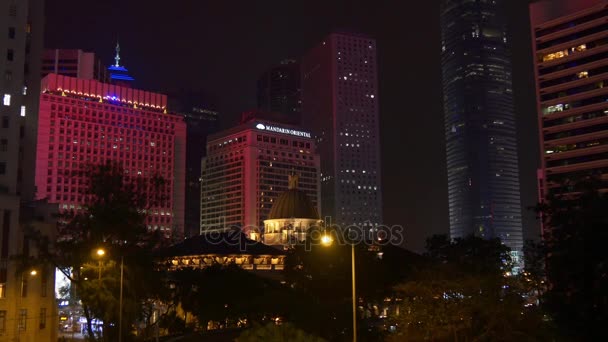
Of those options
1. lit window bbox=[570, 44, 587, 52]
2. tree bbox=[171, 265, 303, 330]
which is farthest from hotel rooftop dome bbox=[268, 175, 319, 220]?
tree bbox=[171, 265, 303, 330]

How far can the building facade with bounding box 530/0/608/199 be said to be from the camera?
512ft

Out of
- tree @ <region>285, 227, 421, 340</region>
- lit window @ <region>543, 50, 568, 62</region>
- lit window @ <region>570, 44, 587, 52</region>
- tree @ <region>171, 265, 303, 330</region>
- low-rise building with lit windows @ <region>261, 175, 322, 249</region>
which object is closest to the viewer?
tree @ <region>171, 265, 303, 330</region>

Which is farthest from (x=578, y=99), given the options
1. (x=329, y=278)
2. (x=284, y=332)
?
(x=284, y=332)

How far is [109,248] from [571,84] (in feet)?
415

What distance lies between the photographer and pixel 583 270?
5303 centimetres

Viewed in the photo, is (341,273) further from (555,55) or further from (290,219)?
(555,55)

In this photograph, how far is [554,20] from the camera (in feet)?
549

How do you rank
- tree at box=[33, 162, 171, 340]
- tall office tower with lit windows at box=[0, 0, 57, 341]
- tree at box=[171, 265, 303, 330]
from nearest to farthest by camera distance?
tree at box=[33, 162, 171, 340] < tall office tower with lit windows at box=[0, 0, 57, 341] < tree at box=[171, 265, 303, 330]

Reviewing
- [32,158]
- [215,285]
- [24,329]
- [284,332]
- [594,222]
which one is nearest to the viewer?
[284,332]

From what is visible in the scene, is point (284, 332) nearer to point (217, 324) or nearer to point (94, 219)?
point (94, 219)

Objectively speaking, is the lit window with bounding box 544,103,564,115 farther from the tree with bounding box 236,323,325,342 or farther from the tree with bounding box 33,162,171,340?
the tree with bounding box 236,323,325,342

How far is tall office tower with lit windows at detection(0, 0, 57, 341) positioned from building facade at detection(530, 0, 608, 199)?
10973 cm

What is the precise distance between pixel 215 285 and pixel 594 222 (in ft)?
158

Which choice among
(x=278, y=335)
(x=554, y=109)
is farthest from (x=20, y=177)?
(x=554, y=109)
